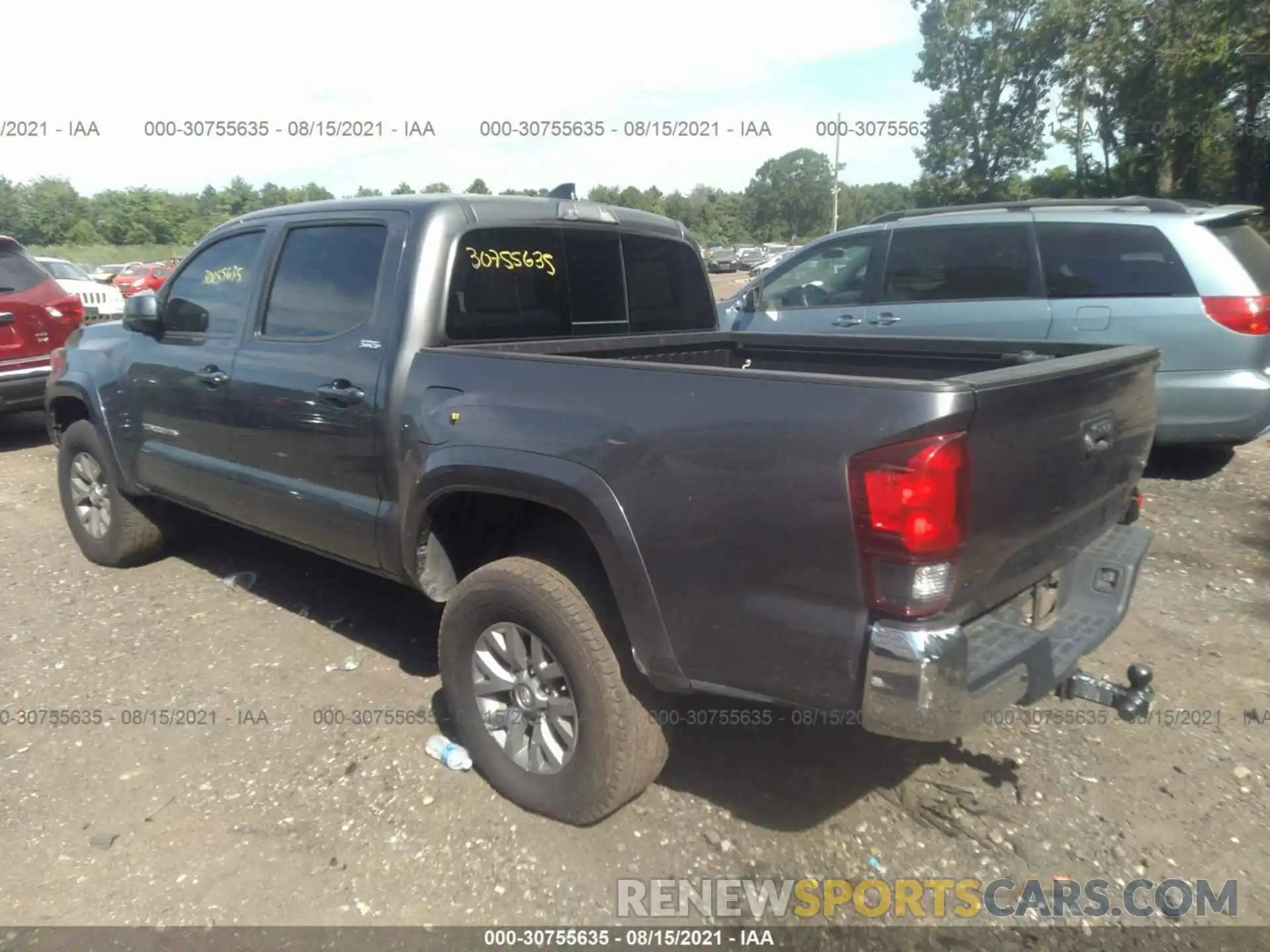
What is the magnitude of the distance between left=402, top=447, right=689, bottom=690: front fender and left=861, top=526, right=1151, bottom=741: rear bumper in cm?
58

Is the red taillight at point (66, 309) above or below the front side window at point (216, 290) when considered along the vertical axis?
below

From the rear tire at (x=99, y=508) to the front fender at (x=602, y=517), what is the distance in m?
3.09

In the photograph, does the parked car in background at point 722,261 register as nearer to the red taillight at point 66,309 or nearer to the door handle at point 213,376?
the red taillight at point 66,309

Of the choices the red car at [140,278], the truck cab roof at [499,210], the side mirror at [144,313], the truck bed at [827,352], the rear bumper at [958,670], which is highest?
the truck cab roof at [499,210]

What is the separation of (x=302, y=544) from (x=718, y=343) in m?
1.95

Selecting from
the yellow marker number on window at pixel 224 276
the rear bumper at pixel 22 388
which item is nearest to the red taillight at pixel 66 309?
the rear bumper at pixel 22 388

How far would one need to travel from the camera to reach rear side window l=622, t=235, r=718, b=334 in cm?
408

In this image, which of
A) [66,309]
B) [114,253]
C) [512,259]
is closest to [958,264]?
[512,259]

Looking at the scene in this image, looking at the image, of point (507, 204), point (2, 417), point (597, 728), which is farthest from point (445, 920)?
point (2, 417)

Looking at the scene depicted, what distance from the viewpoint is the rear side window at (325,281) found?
345cm

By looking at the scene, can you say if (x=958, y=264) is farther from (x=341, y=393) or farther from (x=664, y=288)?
(x=341, y=393)

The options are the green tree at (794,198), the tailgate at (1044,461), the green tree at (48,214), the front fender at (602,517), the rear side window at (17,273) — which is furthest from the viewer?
the green tree at (794,198)

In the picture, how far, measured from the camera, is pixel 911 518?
2.07m

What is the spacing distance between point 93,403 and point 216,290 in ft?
3.92
